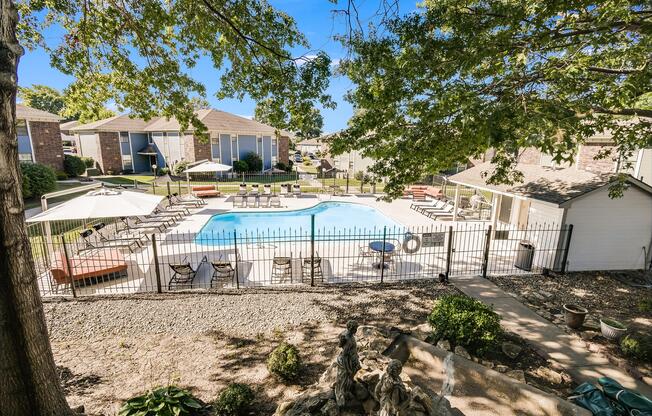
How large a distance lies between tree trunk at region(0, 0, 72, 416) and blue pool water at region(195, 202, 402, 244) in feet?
44.9

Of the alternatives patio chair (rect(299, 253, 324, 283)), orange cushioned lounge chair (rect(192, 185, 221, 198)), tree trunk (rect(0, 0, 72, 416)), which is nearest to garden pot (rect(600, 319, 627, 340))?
patio chair (rect(299, 253, 324, 283))

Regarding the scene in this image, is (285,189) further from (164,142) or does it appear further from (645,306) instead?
Answer: (645,306)

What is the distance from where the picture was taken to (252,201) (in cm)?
2444

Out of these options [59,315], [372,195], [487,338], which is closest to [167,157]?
[372,195]

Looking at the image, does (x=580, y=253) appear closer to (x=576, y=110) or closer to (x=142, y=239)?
(x=576, y=110)

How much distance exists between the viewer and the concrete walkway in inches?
248

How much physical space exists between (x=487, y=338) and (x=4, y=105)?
8469mm

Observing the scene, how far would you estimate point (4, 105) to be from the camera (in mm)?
3438

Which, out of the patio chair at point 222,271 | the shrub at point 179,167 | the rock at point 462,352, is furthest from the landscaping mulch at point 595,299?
the shrub at point 179,167

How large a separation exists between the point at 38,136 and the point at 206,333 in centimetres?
3279

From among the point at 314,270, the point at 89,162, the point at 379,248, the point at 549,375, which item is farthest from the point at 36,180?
the point at 549,375

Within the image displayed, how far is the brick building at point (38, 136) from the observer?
27.0m

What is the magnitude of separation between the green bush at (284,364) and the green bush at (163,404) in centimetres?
134

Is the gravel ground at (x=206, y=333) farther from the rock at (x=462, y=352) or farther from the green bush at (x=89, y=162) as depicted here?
the green bush at (x=89, y=162)
